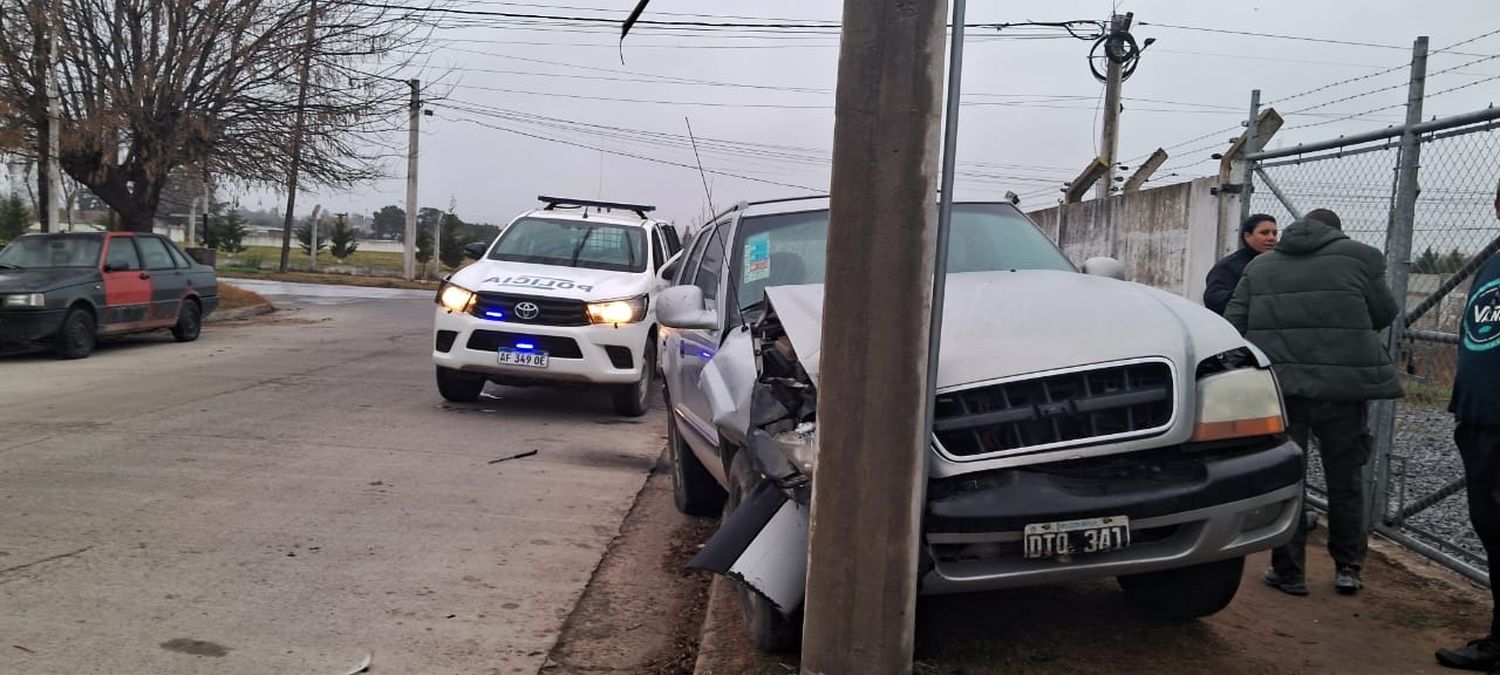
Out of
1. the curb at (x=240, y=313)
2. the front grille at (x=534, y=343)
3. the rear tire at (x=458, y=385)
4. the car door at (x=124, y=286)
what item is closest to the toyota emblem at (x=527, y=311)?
the front grille at (x=534, y=343)

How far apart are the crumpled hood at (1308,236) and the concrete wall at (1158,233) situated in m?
4.21

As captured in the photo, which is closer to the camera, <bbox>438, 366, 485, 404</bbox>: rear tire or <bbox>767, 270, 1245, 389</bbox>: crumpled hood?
<bbox>767, 270, 1245, 389</bbox>: crumpled hood

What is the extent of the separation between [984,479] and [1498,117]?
9.45ft

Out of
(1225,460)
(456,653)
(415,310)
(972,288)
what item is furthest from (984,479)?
(415,310)

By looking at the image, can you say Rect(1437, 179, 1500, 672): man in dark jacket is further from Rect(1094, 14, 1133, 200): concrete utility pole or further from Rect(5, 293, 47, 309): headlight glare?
Rect(1094, 14, 1133, 200): concrete utility pole

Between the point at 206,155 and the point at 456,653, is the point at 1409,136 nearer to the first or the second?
the point at 456,653

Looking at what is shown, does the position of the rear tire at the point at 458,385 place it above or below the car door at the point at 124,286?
below

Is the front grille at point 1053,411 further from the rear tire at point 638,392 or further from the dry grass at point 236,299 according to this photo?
the dry grass at point 236,299

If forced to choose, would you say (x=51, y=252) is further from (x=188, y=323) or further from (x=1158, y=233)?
(x=1158, y=233)

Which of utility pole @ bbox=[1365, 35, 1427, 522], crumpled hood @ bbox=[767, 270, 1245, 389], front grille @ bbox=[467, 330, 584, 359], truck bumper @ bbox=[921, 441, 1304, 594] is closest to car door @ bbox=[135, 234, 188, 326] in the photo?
front grille @ bbox=[467, 330, 584, 359]

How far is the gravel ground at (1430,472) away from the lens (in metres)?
5.53

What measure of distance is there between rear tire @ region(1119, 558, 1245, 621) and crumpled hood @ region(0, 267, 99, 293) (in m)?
12.1

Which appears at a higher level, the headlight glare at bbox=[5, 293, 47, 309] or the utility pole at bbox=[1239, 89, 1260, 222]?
the utility pole at bbox=[1239, 89, 1260, 222]

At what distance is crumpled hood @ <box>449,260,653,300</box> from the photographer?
9.20 meters
